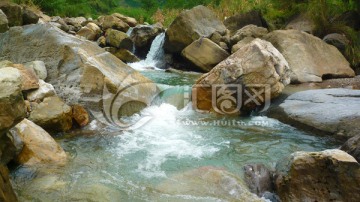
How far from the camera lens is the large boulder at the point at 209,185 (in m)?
3.19

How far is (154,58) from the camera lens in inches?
472

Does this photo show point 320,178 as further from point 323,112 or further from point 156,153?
point 323,112

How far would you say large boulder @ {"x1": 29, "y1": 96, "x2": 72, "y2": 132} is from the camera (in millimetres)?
4484

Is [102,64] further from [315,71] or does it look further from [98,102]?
[315,71]

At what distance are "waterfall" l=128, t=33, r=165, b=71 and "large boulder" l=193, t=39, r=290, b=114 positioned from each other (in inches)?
203

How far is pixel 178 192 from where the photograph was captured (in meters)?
3.24

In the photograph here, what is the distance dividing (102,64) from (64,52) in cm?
63

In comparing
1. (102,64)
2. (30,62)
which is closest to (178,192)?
(102,64)

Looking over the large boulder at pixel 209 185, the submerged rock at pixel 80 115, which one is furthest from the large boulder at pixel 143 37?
the large boulder at pixel 209 185

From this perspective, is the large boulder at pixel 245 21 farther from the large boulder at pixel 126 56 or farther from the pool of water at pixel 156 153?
the pool of water at pixel 156 153

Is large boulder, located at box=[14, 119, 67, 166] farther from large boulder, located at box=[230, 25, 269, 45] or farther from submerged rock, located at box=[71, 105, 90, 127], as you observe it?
large boulder, located at box=[230, 25, 269, 45]

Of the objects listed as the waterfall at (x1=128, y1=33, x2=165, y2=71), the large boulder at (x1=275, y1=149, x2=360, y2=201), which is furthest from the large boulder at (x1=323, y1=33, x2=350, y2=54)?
the large boulder at (x1=275, y1=149, x2=360, y2=201)

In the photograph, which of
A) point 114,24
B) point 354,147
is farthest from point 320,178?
point 114,24

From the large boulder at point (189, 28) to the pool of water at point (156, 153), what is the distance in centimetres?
500
